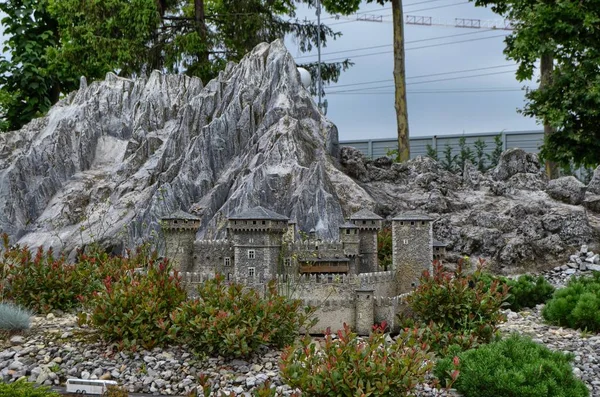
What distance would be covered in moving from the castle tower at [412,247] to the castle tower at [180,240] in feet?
23.7

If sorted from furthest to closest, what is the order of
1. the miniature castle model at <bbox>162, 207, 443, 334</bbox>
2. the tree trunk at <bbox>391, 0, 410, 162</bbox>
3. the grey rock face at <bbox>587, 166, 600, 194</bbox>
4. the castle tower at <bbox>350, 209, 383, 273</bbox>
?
the tree trunk at <bbox>391, 0, 410, 162</bbox>
the grey rock face at <bbox>587, 166, 600, 194</bbox>
the castle tower at <bbox>350, 209, 383, 273</bbox>
the miniature castle model at <bbox>162, 207, 443, 334</bbox>

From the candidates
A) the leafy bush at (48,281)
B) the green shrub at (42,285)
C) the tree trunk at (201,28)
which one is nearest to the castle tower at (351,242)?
the leafy bush at (48,281)

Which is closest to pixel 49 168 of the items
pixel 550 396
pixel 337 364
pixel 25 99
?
pixel 25 99

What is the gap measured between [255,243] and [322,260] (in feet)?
8.14

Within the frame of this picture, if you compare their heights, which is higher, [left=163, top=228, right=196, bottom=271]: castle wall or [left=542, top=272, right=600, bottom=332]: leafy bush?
[left=163, top=228, right=196, bottom=271]: castle wall

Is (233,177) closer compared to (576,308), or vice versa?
(576,308)

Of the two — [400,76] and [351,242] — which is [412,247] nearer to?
[351,242]

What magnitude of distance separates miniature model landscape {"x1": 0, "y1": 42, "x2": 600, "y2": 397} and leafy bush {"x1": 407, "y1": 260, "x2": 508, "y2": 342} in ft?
0.20

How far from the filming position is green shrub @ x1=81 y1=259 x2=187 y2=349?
1978cm

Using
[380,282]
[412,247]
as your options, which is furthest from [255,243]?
[412,247]

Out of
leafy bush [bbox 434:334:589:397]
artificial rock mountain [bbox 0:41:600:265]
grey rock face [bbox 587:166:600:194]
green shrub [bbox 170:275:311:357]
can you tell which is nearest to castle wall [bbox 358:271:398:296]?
green shrub [bbox 170:275:311:357]

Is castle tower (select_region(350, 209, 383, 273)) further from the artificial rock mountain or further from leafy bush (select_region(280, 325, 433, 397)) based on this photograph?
leafy bush (select_region(280, 325, 433, 397))

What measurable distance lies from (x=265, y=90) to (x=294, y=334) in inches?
686

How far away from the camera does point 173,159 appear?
34219mm
